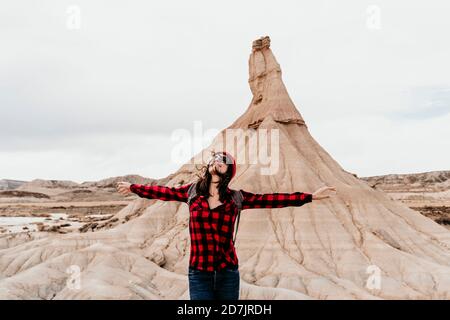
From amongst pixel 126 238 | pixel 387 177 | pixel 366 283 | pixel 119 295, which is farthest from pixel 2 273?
pixel 387 177

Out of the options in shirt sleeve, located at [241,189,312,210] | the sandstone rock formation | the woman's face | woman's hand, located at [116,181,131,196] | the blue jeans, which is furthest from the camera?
the sandstone rock formation

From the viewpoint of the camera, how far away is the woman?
467 centimetres

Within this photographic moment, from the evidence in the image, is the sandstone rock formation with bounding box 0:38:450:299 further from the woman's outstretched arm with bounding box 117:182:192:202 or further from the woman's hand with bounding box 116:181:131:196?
the woman's outstretched arm with bounding box 117:182:192:202

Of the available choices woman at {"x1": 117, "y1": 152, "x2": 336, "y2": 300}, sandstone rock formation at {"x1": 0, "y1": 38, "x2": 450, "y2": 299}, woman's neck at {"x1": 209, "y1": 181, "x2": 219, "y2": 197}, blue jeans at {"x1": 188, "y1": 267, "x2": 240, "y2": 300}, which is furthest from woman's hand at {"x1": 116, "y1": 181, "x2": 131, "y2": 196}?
sandstone rock formation at {"x1": 0, "y1": 38, "x2": 450, "y2": 299}

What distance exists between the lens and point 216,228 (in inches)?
189

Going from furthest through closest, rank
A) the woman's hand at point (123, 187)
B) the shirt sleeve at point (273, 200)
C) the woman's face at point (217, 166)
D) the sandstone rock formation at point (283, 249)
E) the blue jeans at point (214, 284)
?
the sandstone rock formation at point (283, 249) → the woman's hand at point (123, 187) → the shirt sleeve at point (273, 200) → the woman's face at point (217, 166) → the blue jeans at point (214, 284)

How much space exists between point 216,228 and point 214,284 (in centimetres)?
47

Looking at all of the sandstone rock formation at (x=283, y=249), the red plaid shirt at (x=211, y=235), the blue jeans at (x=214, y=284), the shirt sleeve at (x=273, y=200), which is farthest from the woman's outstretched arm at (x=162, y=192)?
the sandstone rock formation at (x=283, y=249)

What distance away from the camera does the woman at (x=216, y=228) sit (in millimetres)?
4672

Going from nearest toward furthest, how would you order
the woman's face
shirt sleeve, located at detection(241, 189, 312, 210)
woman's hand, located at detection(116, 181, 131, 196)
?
the woman's face, shirt sleeve, located at detection(241, 189, 312, 210), woman's hand, located at detection(116, 181, 131, 196)

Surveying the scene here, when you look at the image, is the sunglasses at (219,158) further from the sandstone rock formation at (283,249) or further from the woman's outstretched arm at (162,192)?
the sandstone rock formation at (283,249)

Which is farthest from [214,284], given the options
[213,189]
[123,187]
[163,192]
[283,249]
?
[283,249]

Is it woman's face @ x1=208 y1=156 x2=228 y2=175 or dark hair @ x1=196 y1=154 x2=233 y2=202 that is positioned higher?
woman's face @ x1=208 y1=156 x2=228 y2=175

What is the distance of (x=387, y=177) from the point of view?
7023 inches
